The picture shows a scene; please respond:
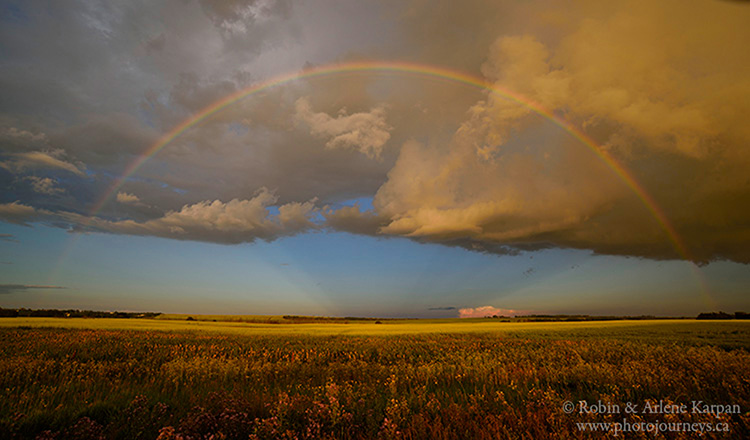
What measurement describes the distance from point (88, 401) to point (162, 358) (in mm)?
6613

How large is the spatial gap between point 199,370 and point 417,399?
235 inches

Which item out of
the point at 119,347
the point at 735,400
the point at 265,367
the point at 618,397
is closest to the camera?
the point at 735,400

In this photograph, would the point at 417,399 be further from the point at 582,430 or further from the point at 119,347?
the point at 119,347

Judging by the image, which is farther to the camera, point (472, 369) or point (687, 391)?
point (472, 369)

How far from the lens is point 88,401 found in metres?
5.62

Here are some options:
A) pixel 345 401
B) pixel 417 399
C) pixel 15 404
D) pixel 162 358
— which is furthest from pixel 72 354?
pixel 417 399

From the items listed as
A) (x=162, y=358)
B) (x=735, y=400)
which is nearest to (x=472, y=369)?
(x=735, y=400)

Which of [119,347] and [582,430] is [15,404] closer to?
[582,430]

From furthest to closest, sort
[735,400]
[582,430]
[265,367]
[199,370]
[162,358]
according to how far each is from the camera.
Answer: [162,358], [265,367], [199,370], [735,400], [582,430]

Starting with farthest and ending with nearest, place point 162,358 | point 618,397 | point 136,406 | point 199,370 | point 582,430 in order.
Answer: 1. point 162,358
2. point 199,370
3. point 618,397
4. point 136,406
5. point 582,430

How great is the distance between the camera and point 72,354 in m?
11.7
